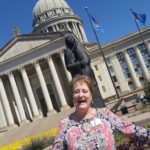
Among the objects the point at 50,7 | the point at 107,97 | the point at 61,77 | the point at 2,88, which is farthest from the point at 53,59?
the point at 50,7

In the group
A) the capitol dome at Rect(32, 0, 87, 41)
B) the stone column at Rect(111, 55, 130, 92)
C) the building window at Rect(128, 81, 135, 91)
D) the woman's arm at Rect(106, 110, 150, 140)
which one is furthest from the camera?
the capitol dome at Rect(32, 0, 87, 41)

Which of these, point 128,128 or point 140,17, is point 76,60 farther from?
point 140,17

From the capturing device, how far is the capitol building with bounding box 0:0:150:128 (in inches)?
2537

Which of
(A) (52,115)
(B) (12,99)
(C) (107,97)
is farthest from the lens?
(C) (107,97)

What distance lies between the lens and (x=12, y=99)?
69.8 meters

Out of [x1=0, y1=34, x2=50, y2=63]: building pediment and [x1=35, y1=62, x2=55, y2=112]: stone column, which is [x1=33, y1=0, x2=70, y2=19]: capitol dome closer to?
[x1=0, y1=34, x2=50, y2=63]: building pediment

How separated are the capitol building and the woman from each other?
55.4m

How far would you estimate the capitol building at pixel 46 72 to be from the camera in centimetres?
6444

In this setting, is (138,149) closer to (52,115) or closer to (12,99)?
(52,115)

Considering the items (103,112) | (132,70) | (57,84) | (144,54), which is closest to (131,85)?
(132,70)

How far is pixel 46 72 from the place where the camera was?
7112 cm

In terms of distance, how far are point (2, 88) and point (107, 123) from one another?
63557 mm

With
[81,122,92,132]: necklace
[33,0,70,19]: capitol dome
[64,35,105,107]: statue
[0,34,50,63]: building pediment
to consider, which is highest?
[33,0,70,19]: capitol dome

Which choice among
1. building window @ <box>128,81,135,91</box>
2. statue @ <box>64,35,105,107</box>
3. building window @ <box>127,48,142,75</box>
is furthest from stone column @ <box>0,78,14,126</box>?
statue @ <box>64,35,105,107</box>
